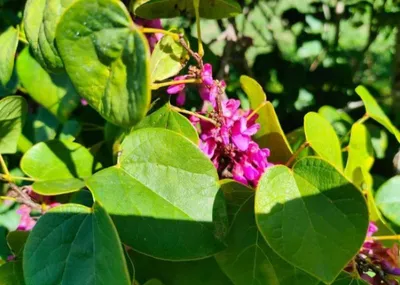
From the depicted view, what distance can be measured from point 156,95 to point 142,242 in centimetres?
41

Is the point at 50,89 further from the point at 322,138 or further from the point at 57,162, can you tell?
the point at 322,138

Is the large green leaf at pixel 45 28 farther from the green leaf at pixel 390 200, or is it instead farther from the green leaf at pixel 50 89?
the green leaf at pixel 390 200

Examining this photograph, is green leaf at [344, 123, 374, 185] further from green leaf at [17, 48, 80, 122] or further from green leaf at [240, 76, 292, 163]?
green leaf at [17, 48, 80, 122]

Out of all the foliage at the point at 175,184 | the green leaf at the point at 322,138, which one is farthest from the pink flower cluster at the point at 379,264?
the green leaf at the point at 322,138

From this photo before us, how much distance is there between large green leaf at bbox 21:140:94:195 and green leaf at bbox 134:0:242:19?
241 mm

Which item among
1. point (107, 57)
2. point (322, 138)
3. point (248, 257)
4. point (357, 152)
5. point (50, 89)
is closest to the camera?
point (107, 57)

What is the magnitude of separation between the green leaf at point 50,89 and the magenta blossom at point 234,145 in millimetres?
394

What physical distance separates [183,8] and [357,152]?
14.0 inches

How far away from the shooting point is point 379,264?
0.76 meters

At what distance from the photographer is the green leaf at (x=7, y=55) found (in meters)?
0.80

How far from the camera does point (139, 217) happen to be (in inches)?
25.0

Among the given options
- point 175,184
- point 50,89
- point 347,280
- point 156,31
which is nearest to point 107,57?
point 156,31

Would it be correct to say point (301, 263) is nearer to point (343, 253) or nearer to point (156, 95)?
point (343, 253)

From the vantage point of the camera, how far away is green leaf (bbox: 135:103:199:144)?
72 cm
